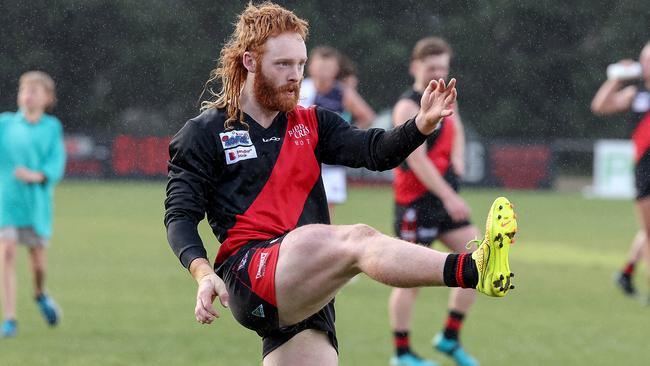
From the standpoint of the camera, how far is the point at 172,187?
5.09 m

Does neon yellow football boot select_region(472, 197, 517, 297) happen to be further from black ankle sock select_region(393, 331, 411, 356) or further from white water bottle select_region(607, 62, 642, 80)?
white water bottle select_region(607, 62, 642, 80)

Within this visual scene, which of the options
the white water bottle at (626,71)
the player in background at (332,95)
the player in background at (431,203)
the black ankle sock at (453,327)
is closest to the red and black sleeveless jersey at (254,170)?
the player in background at (431,203)

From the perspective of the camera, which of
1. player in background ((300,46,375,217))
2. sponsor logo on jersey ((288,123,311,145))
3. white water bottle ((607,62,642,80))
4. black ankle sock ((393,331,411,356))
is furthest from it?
player in background ((300,46,375,217))

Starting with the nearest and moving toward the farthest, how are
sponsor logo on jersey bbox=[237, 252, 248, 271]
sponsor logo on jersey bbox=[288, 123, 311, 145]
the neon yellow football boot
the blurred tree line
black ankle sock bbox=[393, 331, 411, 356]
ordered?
1. the neon yellow football boot
2. sponsor logo on jersey bbox=[237, 252, 248, 271]
3. sponsor logo on jersey bbox=[288, 123, 311, 145]
4. black ankle sock bbox=[393, 331, 411, 356]
5. the blurred tree line

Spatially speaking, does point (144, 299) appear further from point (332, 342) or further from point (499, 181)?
point (499, 181)

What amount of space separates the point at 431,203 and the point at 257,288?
3.92 m

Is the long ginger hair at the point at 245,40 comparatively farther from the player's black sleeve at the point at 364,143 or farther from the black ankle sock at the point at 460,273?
the black ankle sock at the point at 460,273

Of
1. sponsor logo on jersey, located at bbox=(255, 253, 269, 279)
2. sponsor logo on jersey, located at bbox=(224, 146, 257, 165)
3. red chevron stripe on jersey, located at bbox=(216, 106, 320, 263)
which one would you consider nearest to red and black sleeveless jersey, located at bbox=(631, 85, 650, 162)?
red chevron stripe on jersey, located at bbox=(216, 106, 320, 263)

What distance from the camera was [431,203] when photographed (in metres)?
8.62

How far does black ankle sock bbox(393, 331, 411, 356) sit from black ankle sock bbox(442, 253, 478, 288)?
13.0 ft

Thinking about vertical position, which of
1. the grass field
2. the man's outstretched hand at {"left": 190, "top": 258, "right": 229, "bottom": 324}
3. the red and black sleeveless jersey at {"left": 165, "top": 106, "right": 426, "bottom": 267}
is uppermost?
the red and black sleeveless jersey at {"left": 165, "top": 106, "right": 426, "bottom": 267}

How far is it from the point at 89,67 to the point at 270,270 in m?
34.3

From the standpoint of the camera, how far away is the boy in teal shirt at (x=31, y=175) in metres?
9.89

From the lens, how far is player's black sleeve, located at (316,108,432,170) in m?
4.98
